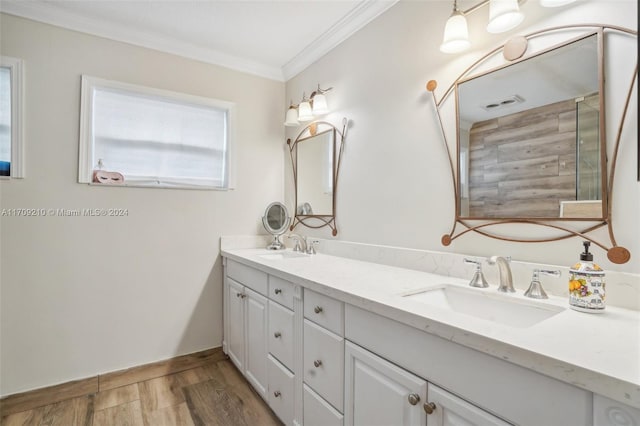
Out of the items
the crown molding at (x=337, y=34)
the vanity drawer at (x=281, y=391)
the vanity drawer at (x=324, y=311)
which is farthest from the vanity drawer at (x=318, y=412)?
the crown molding at (x=337, y=34)

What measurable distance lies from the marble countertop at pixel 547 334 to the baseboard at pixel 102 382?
158cm

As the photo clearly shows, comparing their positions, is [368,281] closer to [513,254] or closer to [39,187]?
[513,254]

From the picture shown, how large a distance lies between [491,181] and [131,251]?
2.31m

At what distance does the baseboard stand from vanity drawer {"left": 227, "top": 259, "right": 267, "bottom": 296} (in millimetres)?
681

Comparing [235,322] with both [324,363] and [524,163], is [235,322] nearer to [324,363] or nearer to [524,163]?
[324,363]

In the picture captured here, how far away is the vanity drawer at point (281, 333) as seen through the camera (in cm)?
158

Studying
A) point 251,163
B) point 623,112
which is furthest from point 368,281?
point 251,163

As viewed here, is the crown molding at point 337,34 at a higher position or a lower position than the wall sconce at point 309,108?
higher

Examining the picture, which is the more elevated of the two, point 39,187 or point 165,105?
point 165,105

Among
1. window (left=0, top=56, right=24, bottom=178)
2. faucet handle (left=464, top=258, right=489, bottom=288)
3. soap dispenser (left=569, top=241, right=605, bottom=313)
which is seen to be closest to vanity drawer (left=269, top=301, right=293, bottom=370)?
faucet handle (left=464, top=258, right=489, bottom=288)

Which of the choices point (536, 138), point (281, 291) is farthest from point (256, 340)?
point (536, 138)

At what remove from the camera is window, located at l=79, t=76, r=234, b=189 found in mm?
2156

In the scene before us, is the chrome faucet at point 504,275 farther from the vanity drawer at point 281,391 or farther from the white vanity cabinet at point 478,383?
the vanity drawer at point 281,391

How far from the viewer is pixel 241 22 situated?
214 cm
